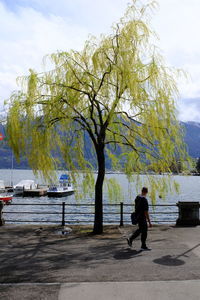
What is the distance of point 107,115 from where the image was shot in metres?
13.5

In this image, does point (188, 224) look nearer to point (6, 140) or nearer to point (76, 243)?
point (76, 243)

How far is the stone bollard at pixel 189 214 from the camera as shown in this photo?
1421cm

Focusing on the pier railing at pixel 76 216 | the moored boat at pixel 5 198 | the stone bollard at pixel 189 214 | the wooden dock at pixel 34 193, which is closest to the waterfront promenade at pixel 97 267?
the pier railing at pixel 76 216

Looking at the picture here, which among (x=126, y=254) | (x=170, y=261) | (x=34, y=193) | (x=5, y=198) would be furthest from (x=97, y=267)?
(x=34, y=193)

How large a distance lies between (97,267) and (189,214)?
7.83m

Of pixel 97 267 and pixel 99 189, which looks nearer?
pixel 97 267

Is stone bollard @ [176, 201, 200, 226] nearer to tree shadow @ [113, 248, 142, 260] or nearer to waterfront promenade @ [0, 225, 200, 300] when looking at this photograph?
waterfront promenade @ [0, 225, 200, 300]

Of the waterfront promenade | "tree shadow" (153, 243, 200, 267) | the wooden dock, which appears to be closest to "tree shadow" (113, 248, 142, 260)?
the waterfront promenade

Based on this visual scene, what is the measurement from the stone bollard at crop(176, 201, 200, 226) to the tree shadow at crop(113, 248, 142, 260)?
5440mm

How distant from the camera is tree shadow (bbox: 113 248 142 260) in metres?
8.65

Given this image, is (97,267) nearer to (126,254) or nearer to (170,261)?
(126,254)

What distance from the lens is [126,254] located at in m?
8.98

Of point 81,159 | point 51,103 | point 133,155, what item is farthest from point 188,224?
point 51,103

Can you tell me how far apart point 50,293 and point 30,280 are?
3.11 feet
